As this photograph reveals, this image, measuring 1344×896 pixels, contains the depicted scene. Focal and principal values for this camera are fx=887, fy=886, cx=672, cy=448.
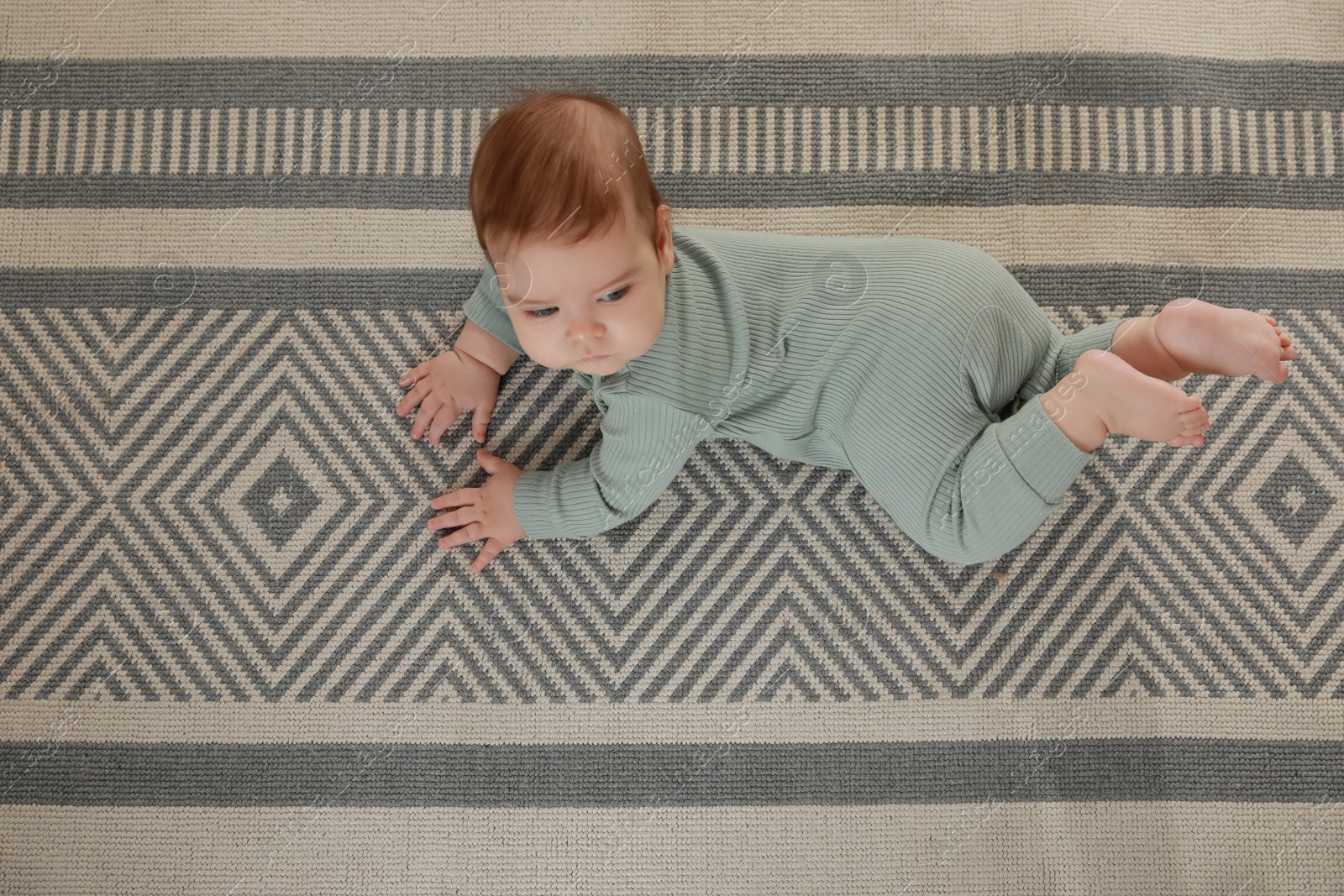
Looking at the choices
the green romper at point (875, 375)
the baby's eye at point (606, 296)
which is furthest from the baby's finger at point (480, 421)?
the baby's eye at point (606, 296)

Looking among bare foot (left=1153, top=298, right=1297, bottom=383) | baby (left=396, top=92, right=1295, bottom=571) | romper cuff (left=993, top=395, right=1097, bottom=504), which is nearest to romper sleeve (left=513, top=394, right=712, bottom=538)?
baby (left=396, top=92, right=1295, bottom=571)

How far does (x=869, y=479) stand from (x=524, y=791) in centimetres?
41

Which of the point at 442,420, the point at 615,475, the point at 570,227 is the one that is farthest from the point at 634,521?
the point at 570,227

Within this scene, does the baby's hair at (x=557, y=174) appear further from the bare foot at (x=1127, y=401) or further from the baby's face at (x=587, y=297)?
the bare foot at (x=1127, y=401)

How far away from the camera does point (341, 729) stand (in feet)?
2.59

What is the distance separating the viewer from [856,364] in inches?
27.0

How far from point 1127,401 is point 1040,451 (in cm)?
7

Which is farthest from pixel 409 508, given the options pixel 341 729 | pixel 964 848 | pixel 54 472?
pixel 964 848

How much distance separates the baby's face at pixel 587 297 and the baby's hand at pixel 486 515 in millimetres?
221

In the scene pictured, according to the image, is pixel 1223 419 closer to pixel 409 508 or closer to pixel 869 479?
pixel 869 479

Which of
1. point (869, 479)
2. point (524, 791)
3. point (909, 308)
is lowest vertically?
point (524, 791)

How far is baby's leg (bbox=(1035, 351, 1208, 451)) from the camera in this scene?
2.10 feet

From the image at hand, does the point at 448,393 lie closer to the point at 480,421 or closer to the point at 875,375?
the point at 480,421

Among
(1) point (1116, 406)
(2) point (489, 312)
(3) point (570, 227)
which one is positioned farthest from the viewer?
(2) point (489, 312)
